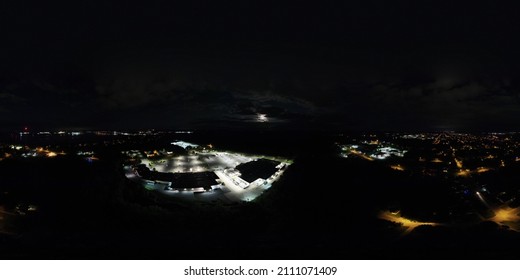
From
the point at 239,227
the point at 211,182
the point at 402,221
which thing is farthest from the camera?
the point at 211,182

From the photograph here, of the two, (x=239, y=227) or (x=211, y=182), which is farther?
(x=211, y=182)

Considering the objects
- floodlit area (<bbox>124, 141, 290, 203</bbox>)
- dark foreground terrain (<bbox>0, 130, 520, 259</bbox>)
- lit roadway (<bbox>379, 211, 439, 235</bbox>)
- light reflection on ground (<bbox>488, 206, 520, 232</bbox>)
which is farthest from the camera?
floodlit area (<bbox>124, 141, 290, 203</bbox>)

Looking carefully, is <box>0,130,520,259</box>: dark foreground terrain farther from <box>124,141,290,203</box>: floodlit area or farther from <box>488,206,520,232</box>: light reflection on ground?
<box>488,206,520,232</box>: light reflection on ground

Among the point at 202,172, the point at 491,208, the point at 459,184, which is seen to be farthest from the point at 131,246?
the point at 459,184

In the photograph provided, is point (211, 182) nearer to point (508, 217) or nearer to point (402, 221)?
point (402, 221)

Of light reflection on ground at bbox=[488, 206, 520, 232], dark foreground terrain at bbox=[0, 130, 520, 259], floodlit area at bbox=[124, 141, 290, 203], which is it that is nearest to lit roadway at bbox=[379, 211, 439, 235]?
dark foreground terrain at bbox=[0, 130, 520, 259]

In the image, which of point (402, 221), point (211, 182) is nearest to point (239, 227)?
point (402, 221)

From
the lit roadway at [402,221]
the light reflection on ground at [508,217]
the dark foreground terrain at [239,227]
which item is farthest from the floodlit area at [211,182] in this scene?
the light reflection on ground at [508,217]
